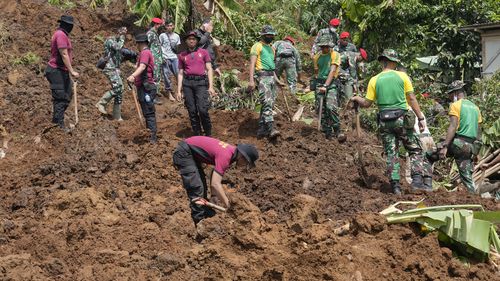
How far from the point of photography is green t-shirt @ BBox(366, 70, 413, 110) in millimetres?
10594

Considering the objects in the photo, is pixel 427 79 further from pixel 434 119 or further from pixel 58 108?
pixel 58 108

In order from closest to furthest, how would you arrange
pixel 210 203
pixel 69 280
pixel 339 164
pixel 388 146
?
1. pixel 69 280
2. pixel 210 203
3. pixel 388 146
4. pixel 339 164

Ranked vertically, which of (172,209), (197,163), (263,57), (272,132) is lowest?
(172,209)

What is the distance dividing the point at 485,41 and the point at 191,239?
13023 mm

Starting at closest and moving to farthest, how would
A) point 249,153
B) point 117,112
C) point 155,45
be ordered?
point 249,153 → point 117,112 → point 155,45

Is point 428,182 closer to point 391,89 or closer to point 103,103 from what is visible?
point 391,89

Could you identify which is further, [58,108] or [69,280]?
[58,108]

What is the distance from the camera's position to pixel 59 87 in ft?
42.3

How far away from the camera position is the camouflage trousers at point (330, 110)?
13.3 m

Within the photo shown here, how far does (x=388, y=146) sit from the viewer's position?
10.7m

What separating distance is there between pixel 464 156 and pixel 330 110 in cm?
270

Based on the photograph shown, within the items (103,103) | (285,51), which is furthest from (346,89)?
(103,103)

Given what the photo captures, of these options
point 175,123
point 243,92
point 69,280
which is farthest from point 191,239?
point 243,92

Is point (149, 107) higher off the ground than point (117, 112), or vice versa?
point (149, 107)
